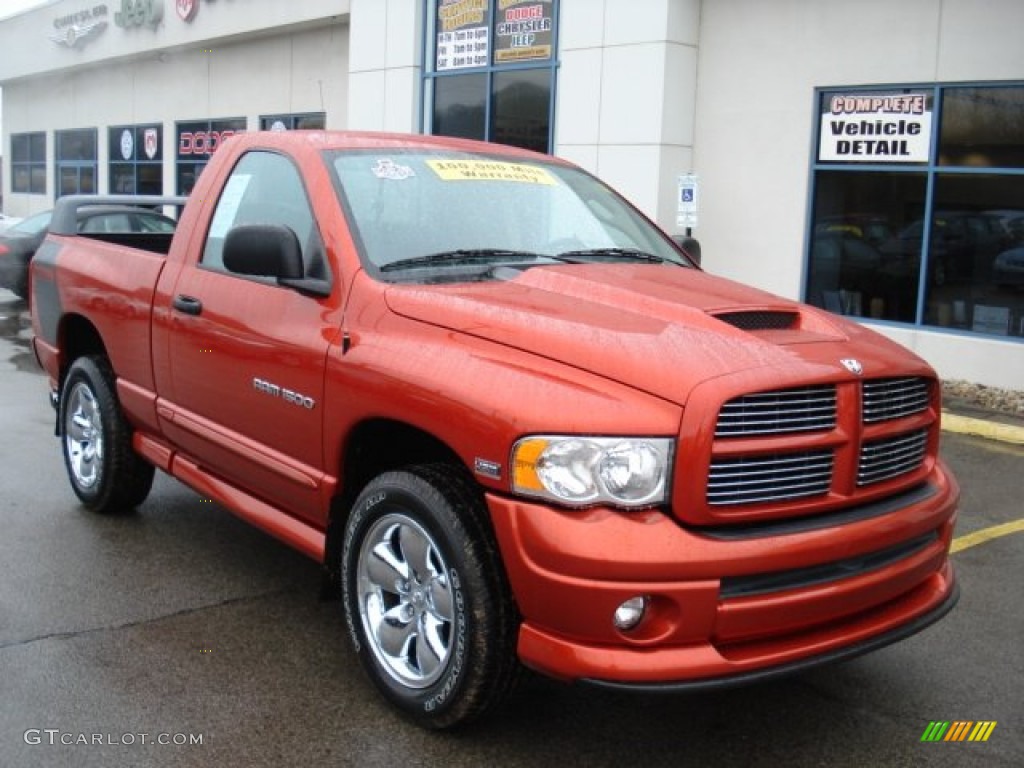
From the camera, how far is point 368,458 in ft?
12.8

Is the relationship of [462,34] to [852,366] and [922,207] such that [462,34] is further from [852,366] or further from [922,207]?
[852,366]

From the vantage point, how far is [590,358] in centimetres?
322

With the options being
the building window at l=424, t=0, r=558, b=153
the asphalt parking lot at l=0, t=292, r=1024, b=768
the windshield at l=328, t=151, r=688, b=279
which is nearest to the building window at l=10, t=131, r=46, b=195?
the building window at l=424, t=0, r=558, b=153

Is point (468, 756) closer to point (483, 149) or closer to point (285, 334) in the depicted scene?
point (285, 334)

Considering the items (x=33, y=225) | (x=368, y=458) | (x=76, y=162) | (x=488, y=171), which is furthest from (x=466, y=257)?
(x=76, y=162)

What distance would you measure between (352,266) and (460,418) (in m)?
0.97

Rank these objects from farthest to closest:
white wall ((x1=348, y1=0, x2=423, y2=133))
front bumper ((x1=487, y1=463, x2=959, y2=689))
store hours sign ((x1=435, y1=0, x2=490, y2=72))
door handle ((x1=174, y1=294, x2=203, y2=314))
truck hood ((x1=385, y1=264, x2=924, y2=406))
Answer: white wall ((x1=348, y1=0, x2=423, y2=133)) < store hours sign ((x1=435, y1=0, x2=490, y2=72)) < door handle ((x1=174, y1=294, x2=203, y2=314)) < truck hood ((x1=385, y1=264, x2=924, y2=406)) < front bumper ((x1=487, y1=463, x2=959, y2=689))

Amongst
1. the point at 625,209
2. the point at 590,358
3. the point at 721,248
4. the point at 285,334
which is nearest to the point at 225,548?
the point at 285,334

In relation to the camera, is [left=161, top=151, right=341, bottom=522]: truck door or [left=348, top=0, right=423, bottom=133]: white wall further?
[left=348, top=0, right=423, bottom=133]: white wall

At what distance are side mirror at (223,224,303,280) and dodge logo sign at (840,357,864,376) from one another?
1940 millimetres

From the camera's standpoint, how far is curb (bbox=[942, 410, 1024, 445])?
8.57 metres

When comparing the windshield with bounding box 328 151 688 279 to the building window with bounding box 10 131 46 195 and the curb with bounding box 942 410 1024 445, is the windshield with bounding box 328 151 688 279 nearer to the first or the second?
the curb with bounding box 942 410 1024 445

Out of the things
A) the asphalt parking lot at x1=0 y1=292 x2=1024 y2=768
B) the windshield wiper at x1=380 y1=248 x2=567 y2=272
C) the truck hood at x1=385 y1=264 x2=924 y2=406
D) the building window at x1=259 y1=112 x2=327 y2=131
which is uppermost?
the building window at x1=259 y1=112 x2=327 y2=131

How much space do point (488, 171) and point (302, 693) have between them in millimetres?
2211
